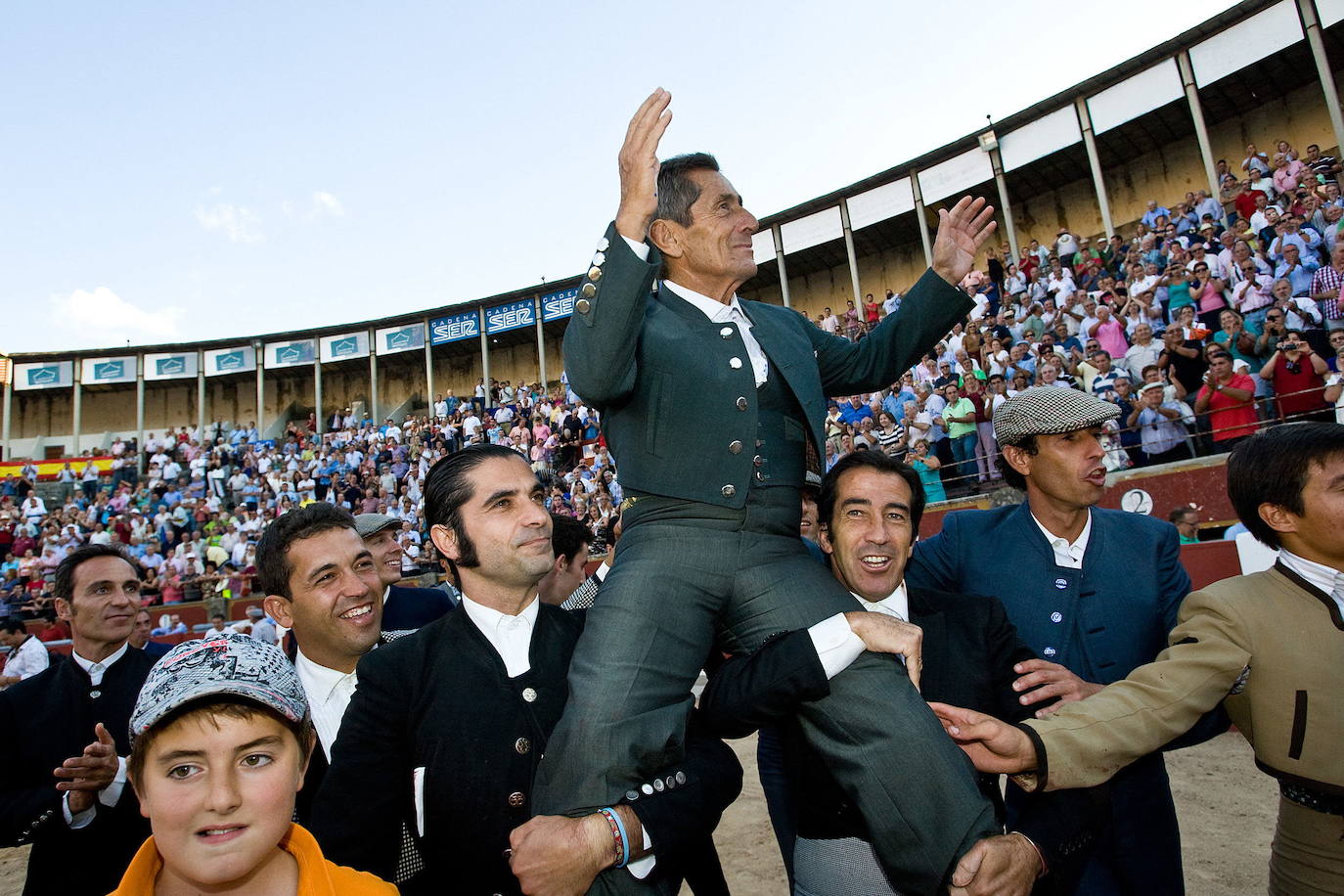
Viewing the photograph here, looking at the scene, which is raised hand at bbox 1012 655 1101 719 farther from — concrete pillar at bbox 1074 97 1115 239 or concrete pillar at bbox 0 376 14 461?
concrete pillar at bbox 0 376 14 461

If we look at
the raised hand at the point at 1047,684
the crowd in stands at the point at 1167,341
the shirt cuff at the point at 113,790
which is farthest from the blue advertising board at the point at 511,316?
the raised hand at the point at 1047,684

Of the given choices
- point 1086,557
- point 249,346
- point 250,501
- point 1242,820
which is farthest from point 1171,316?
point 249,346

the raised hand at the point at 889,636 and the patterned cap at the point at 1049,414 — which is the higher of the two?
the patterned cap at the point at 1049,414

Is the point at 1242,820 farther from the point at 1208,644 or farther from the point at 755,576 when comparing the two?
the point at 755,576

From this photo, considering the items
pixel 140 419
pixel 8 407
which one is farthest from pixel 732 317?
pixel 8 407

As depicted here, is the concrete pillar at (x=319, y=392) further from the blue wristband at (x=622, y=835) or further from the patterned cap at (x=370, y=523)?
the blue wristband at (x=622, y=835)

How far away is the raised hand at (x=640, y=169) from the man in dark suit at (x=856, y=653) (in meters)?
1.02

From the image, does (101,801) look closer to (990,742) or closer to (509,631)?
(509,631)

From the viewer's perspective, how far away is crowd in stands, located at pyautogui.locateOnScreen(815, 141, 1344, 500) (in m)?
8.08

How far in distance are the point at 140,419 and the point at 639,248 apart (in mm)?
30379

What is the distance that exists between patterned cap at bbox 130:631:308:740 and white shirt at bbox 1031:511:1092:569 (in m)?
2.25

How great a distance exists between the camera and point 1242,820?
4.41m

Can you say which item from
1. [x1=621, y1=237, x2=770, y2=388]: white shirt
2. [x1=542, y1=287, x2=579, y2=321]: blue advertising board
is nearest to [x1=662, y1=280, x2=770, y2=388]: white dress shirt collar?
[x1=621, y1=237, x2=770, y2=388]: white shirt

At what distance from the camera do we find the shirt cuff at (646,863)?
1.71 metres
